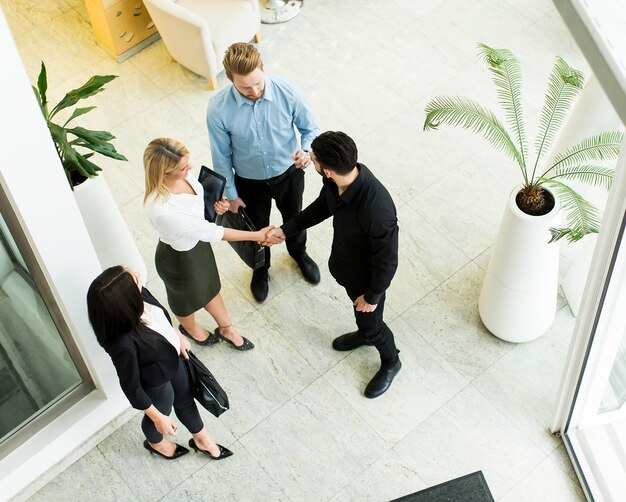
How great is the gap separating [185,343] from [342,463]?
1177mm

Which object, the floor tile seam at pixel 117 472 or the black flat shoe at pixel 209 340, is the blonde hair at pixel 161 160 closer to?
the black flat shoe at pixel 209 340

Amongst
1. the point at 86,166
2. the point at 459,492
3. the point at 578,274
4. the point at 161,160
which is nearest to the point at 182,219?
the point at 161,160

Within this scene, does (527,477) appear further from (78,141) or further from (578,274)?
(78,141)

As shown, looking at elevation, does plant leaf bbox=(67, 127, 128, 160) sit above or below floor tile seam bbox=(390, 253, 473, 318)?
above

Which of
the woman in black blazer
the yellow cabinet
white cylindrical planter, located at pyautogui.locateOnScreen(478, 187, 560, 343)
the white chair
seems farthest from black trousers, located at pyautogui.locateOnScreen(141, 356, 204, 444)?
the yellow cabinet

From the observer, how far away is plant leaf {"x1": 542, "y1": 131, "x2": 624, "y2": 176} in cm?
430

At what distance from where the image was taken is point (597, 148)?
4344 mm

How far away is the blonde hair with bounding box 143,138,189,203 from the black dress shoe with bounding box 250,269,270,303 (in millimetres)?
1472

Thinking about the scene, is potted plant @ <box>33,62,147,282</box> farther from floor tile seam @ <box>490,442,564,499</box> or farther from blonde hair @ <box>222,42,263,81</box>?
floor tile seam @ <box>490,442,564,499</box>

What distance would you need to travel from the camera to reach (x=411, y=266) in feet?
17.9

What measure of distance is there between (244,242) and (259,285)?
23.7 inches

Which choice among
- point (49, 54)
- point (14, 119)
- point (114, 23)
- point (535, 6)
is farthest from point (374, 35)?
point (14, 119)

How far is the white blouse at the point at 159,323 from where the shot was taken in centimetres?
368

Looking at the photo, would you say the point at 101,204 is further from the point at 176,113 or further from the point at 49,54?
the point at 49,54
